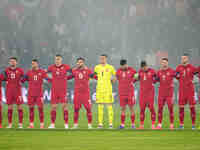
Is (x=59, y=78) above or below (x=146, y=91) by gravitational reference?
above

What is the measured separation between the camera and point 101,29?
28.1 m

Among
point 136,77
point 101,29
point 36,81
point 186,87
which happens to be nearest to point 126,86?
point 136,77

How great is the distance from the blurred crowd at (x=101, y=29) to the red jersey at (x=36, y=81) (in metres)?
14.5

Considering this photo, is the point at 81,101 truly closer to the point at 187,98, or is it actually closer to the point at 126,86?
the point at 126,86

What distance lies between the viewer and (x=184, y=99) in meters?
10.2

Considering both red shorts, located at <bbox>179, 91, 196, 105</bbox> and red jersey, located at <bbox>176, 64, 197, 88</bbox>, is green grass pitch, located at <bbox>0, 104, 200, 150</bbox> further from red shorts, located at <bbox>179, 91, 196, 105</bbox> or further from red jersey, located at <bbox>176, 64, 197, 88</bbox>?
red jersey, located at <bbox>176, 64, 197, 88</bbox>

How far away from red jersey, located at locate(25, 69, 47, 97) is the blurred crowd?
14.5 m

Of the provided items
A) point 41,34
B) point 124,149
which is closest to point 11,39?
point 41,34

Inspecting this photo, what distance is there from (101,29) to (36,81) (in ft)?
58.4

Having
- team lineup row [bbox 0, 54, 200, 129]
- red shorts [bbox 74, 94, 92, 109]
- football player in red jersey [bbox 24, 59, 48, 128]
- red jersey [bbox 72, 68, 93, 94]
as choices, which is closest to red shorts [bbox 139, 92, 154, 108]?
team lineup row [bbox 0, 54, 200, 129]

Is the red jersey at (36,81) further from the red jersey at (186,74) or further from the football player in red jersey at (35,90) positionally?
the red jersey at (186,74)

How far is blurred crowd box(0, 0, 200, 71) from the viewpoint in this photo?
2627 cm

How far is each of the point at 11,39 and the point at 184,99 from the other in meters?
18.2

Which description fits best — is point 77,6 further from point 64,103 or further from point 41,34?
point 64,103
